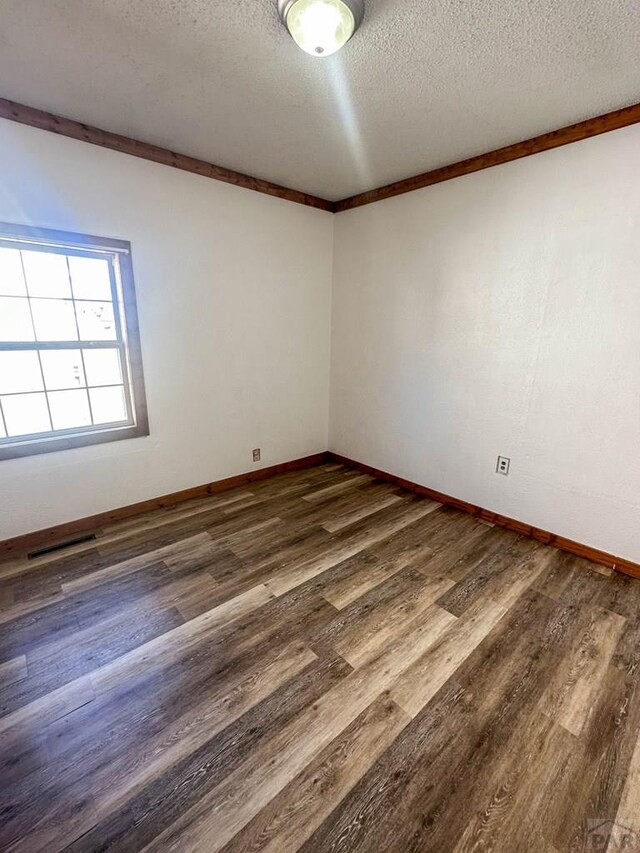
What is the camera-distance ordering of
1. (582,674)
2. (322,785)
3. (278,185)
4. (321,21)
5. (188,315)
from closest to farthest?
(322,785) < (321,21) < (582,674) < (188,315) < (278,185)

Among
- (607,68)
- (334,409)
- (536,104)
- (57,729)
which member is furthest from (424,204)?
(57,729)

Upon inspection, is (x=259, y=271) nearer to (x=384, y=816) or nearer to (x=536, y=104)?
(x=536, y=104)

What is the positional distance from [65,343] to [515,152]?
3.09 metres

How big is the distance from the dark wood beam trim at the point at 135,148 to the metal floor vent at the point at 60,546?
2440 millimetres

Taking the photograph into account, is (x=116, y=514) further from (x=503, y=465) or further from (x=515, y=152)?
(x=515, y=152)

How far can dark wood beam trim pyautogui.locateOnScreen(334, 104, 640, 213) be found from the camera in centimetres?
197

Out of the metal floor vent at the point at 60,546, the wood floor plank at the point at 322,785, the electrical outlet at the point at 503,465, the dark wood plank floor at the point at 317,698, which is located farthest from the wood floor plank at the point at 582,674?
the metal floor vent at the point at 60,546

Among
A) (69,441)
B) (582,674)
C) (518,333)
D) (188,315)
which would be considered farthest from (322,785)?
(188,315)

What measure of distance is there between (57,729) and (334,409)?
3.11m

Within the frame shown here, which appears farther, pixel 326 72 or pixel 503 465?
pixel 503 465

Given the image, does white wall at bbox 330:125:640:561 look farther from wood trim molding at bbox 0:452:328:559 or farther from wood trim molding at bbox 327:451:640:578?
wood trim molding at bbox 0:452:328:559

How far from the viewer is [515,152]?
7.66ft

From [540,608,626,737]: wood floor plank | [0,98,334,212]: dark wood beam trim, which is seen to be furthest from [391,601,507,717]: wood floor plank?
[0,98,334,212]: dark wood beam trim

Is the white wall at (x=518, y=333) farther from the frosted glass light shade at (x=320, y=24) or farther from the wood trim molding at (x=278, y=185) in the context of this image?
the frosted glass light shade at (x=320, y=24)
